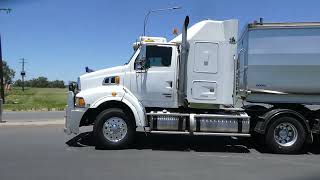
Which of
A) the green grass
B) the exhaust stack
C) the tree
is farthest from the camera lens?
the tree

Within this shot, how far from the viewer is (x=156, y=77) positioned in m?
12.4

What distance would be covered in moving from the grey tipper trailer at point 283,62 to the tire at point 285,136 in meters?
0.66

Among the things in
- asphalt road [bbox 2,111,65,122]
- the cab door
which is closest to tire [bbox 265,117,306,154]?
the cab door

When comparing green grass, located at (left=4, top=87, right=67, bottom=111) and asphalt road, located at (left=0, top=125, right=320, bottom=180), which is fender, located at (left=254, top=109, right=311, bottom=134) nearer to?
asphalt road, located at (left=0, top=125, right=320, bottom=180)

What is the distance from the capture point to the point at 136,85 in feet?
40.6

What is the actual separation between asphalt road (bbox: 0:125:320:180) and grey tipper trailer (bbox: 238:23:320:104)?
1523 millimetres

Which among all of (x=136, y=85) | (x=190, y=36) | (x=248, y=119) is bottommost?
(x=248, y=119)

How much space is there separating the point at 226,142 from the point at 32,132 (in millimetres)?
6229

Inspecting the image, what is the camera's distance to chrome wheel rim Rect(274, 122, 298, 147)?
38.9ft

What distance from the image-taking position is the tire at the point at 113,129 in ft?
38.7

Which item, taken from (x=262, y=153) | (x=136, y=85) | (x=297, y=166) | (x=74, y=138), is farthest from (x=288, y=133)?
(x=74, y=138)

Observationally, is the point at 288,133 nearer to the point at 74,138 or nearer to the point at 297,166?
the point at 297,166

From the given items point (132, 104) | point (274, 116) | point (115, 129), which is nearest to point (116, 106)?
point (132, 104)


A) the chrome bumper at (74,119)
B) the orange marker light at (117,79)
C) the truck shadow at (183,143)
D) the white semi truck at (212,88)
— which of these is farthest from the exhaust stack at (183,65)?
the chrome bumper at (74,119)
